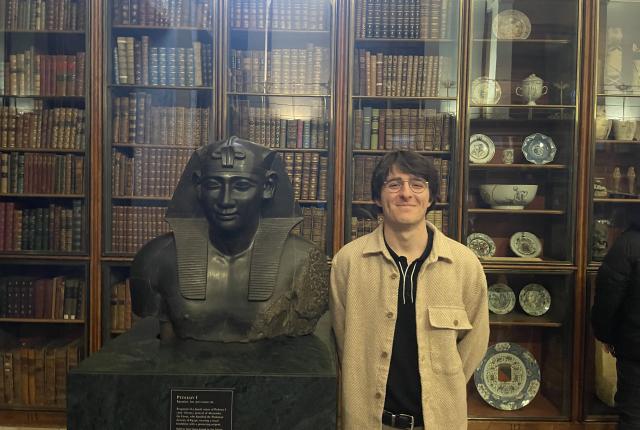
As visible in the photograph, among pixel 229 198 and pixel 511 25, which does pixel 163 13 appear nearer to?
pixel 229 198

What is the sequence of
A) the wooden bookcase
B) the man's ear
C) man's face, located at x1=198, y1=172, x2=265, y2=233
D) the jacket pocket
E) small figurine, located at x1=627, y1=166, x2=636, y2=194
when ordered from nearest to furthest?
the jacket pocket, man's face, located at x1=198, y1=172, x2=265, y2=233, the man's ear, the wooden bookcase, small figurine, located at x1=627, y1=166, x2=636, y2=194

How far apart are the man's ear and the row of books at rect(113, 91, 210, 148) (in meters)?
1.29

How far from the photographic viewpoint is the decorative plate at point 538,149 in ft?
10.9

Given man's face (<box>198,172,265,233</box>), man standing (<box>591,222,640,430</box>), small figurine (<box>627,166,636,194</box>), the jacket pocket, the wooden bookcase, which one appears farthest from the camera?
small figurine (<box>627,166,636,194</box>)

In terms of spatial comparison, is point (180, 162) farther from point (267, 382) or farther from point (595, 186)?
point (595, 186)

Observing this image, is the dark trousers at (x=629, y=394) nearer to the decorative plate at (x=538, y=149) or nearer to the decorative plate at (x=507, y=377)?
the decorative plate at (x=507, y=377)

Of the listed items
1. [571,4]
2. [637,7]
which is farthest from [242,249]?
[637,7]

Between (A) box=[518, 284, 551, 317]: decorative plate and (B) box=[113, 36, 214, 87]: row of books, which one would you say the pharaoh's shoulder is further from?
(A) box=[518, 284, 551, 317]: decorative plate

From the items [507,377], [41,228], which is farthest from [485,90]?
[41,228]

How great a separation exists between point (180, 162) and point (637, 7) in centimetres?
268

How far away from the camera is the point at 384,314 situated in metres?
1.76

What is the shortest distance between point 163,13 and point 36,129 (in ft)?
3.11

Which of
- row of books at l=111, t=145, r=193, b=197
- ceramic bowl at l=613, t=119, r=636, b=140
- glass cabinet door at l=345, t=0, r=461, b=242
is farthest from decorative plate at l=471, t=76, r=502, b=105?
row of books at l=111, t=145, r=193, b=197

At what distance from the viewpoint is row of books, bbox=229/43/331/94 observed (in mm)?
3227
